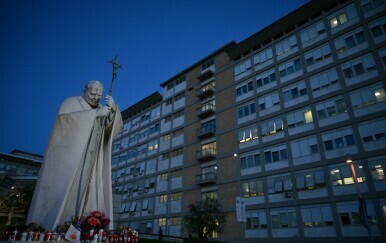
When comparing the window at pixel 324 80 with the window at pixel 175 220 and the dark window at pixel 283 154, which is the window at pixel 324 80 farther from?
the window at pixel 175 220

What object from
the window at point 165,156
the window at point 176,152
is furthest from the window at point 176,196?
the window at point 165,156

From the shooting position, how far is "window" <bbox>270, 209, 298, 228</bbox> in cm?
2763

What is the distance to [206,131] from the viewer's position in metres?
39.3

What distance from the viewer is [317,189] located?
27000mm

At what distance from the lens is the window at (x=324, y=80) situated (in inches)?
1155

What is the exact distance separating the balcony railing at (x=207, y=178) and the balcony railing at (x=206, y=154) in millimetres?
2251

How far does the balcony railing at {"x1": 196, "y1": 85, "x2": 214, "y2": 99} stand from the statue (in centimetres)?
3083

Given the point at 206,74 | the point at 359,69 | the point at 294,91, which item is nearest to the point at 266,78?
the point at 294,91

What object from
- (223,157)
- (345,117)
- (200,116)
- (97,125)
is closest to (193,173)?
(223,157)

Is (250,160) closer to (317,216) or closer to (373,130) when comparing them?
(317,216)

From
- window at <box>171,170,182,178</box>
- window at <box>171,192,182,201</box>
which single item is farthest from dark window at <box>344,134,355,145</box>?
window at <box>171,170,182,178</box>

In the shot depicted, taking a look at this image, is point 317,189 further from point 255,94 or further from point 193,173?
point 193,173

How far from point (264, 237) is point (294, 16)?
25.9 metres

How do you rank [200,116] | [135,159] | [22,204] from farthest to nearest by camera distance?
[135,159]
[200,116]
[22,204]
